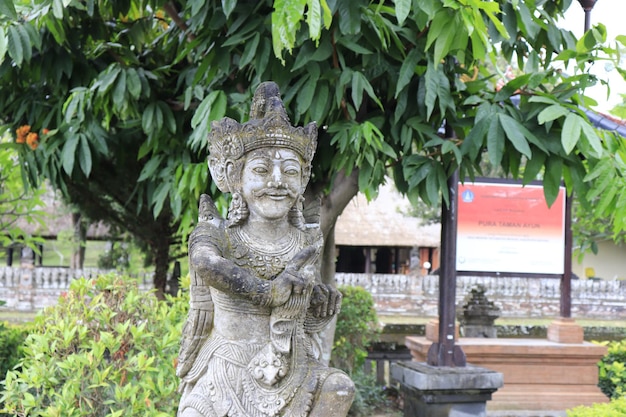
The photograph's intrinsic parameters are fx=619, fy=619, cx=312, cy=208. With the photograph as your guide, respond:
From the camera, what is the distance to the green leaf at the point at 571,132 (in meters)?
3.22

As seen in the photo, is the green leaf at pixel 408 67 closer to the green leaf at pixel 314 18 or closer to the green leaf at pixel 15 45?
the green leaf at pixel 314 18

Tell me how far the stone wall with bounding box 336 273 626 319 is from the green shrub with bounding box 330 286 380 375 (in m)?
8.98

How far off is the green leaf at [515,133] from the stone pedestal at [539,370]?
365 cm

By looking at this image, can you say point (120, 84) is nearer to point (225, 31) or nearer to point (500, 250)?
point (225, 31)

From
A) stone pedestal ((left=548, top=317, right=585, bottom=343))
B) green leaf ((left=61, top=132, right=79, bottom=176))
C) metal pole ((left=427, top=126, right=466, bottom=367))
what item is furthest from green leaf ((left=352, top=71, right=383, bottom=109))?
stone pedestal ((left=548, top=317, right=585, bottom=343))

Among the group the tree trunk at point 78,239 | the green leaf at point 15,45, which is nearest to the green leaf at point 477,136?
→ the green leaf at point 15,45

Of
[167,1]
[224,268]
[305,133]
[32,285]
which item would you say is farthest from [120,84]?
[32,285]

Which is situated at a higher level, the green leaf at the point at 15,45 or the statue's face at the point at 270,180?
the green leaf at the point at 15,45

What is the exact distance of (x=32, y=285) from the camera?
15734 millimetres

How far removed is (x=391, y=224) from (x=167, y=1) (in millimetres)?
15223

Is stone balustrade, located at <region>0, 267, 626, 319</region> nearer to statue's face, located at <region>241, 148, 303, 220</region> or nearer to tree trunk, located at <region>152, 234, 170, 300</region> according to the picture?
tree trunk, located at <region>152, 234, 170, 300</region>

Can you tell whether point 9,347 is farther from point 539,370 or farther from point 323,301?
point 539,370

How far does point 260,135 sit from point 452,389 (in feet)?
12.7

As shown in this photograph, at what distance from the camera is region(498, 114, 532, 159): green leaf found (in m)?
3.43
